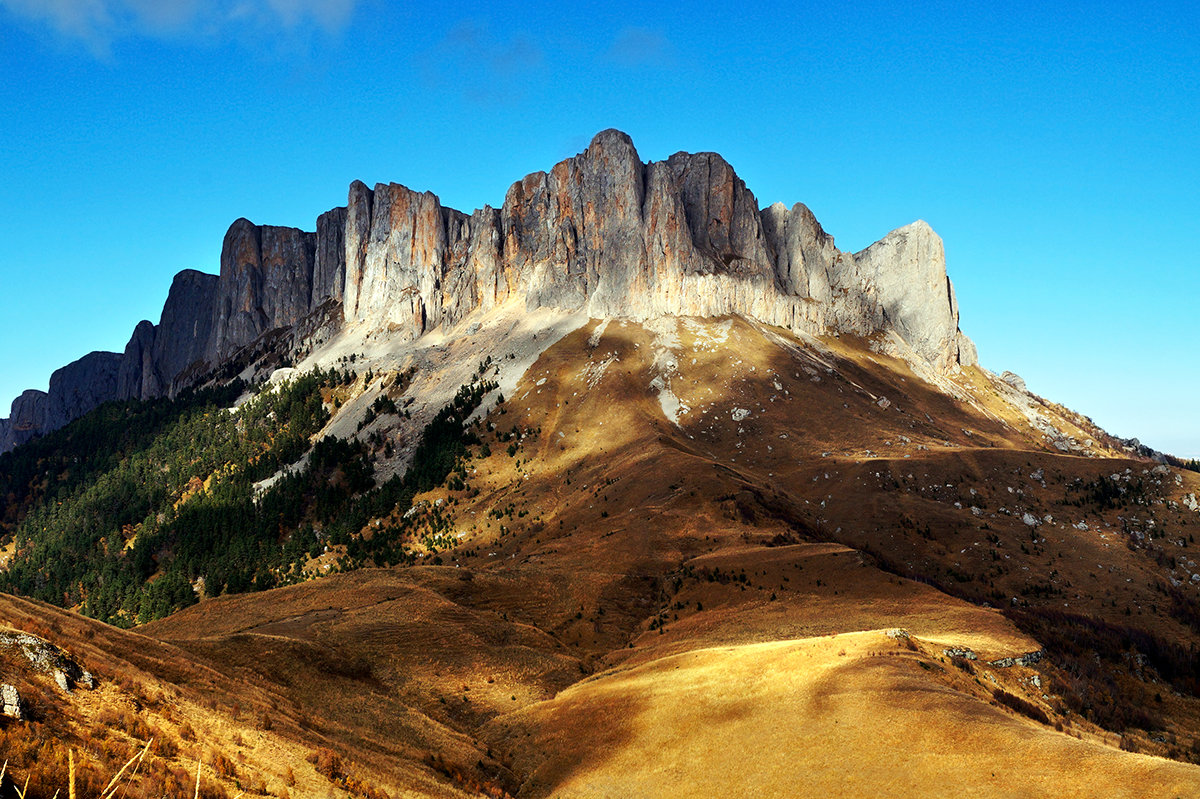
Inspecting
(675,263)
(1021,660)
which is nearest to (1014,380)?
(675,263)

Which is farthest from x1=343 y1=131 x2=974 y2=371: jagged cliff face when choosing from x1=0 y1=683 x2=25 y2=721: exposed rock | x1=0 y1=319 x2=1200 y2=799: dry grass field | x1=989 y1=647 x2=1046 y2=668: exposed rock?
x1=0 y1=683 x2=25 y2=721: exposed rock

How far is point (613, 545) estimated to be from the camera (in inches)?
2768

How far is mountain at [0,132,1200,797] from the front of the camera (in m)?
25.3

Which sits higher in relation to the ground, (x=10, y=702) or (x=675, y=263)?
(x=675, y=263)

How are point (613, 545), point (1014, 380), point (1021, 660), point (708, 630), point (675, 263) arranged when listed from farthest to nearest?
point (1014, 380), point (675, 263), point (613, 545), point (708, 630), point (1021, 660)

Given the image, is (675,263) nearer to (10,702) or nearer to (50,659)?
(50,659)

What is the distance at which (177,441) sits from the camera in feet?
547

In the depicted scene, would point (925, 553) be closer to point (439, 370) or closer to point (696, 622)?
point (696, 622)

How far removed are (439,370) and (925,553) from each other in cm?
9584

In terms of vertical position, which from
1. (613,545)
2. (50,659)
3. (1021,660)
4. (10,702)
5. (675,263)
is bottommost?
(1021,660)

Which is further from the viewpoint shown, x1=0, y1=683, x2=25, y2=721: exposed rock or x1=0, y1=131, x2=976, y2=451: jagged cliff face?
x1=0, y1=131, x2=976, y2=451: jagged cliff face

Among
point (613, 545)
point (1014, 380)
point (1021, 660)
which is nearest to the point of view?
point (1021, 660)

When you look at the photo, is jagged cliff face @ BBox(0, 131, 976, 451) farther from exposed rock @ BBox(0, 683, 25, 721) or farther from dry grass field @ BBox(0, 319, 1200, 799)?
exposed rock @ BBox(0, 683, 25, 721)

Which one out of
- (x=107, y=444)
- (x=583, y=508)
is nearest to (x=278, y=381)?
(x=107, y=444)
